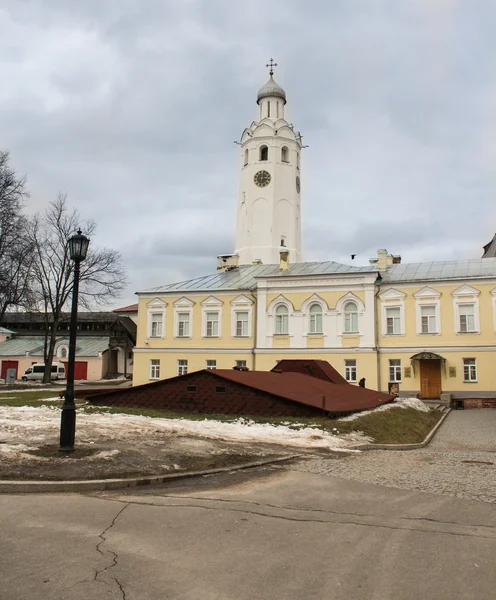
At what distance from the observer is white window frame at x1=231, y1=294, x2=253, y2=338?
39.9m

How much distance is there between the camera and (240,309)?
132 ft

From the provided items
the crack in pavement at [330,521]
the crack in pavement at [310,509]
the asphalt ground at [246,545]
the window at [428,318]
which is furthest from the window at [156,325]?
the crack in pavement at [330,521]

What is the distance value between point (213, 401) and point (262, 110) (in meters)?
53.9

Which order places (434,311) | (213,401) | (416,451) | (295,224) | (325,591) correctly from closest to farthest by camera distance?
(325,591)
(416,451)
(213,401)
(434,311)
(295,224)

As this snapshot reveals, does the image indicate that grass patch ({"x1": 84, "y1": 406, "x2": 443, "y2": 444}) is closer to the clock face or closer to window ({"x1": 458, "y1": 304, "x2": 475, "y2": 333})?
window ({"x1": 458, "y1": 304, "x2": 475, "y2": 333})

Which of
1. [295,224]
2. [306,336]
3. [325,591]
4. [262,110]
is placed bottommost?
[325,591]

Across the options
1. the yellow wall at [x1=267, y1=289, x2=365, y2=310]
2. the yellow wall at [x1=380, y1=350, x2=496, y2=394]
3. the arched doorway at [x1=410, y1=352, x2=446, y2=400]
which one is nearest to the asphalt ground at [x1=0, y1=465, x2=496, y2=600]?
the arched doorway at [x1=410, y1=352, x2=446, y2=400]

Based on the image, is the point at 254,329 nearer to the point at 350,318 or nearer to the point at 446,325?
the point at 350,318

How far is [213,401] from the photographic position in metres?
18.6

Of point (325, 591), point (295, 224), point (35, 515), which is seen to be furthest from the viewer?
point (295, 224)

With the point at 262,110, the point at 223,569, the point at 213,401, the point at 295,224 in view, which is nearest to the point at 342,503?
the point at 223,569

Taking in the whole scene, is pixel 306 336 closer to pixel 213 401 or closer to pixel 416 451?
pixel 213 401

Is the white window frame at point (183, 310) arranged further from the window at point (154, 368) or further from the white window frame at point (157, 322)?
the window at point (154, 368)

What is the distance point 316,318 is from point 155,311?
12.3m
